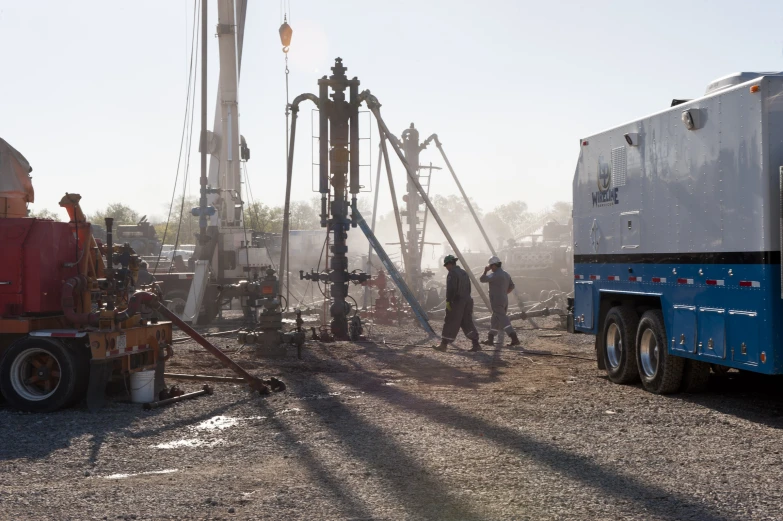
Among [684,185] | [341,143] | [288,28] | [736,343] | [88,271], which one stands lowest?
[736,343]

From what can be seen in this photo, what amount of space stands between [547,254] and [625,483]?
3126cm

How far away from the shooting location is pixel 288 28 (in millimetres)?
25609

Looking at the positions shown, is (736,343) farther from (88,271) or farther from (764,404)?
(88,271)

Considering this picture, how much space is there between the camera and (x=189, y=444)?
875 cm

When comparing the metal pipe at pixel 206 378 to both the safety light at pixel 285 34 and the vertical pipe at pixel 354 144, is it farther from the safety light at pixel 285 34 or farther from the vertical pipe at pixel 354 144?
the safety light at pixel 285 34

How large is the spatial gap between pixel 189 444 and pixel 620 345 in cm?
643

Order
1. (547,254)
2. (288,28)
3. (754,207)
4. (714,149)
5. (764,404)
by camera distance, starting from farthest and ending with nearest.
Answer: (547,254), (288,28), (764,404), (714,149), (754,207)

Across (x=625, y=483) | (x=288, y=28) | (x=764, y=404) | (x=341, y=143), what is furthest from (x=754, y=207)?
(x=288, y=28)

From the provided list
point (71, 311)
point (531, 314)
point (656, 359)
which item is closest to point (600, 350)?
point (656, 359)

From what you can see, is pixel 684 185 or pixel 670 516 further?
pixel 684 185

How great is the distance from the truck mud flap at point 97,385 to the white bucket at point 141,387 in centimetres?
57

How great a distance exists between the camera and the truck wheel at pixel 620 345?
12.1 metres

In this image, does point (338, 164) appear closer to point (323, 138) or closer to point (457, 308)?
point (323, 138)

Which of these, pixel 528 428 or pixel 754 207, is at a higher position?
pixel 754 207
